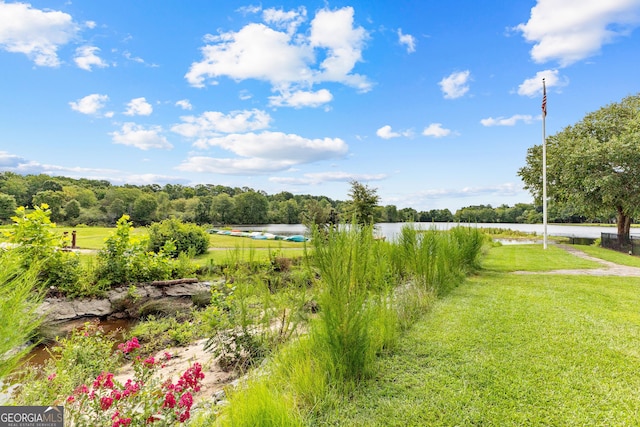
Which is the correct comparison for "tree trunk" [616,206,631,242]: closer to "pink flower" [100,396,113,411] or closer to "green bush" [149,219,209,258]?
"green bush" [149,219,209,258]

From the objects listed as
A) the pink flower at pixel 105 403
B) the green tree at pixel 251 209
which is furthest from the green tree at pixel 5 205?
the pink flower at pixel 105 403

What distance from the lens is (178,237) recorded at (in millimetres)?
12453

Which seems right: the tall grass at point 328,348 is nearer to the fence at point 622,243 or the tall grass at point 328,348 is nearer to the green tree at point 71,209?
the fence at point 622,243

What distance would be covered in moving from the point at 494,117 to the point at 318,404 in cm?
1413

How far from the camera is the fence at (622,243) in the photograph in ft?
54.0

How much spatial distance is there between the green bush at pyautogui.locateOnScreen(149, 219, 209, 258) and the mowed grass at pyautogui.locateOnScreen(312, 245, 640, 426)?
9956 mm

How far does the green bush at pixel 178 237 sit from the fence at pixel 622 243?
2163cm

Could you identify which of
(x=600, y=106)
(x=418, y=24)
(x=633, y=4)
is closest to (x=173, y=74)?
(x=418, y=24)

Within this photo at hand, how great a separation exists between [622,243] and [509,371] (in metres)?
20.9

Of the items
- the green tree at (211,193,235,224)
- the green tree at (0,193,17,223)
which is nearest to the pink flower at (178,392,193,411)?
the green tree at (0,193,17,223)

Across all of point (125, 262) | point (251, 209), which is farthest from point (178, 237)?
point (251, 209)

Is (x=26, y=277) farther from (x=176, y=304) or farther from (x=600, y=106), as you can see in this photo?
(x=600, y=106)

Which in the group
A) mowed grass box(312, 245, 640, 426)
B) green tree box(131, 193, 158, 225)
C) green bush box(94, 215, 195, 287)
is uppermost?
green tree box(131, 193, 158, 225)

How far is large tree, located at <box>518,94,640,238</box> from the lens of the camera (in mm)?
15828
